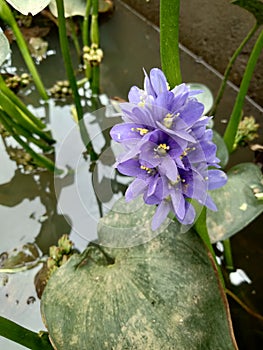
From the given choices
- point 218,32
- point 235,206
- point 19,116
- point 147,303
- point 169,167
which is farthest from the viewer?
point 218,32

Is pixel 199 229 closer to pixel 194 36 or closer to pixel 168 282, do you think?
pixel 168 282

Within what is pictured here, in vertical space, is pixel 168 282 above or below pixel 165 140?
below

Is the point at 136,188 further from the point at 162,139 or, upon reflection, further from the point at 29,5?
the point at 29,5

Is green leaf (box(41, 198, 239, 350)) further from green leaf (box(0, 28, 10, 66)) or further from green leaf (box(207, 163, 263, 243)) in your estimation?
green leaf (box(0, 28, 10, 66))

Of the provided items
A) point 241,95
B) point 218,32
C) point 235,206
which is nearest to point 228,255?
point 235,206

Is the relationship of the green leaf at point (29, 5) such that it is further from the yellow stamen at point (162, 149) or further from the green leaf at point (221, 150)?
the green leaf at point (221, 150)

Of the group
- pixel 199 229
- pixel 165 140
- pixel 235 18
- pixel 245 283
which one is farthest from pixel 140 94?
pixel 235 18
